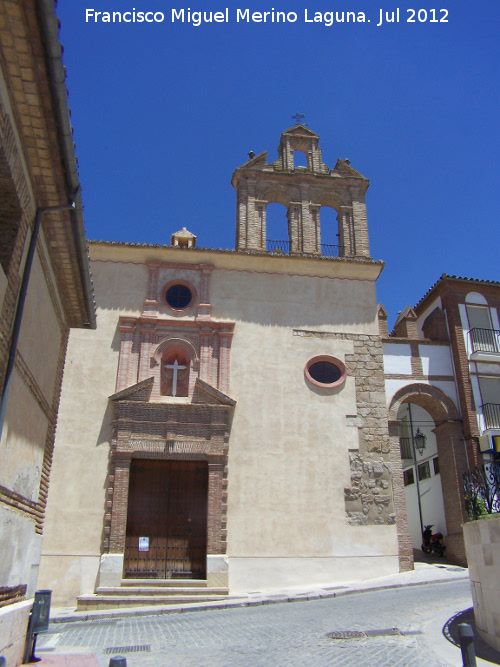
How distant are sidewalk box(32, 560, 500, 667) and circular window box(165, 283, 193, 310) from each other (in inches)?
302

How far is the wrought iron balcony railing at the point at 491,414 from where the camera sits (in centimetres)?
1683

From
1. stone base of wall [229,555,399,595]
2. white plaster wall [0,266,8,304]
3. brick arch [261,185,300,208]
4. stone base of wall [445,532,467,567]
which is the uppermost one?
brick arch [261,185,300,208]

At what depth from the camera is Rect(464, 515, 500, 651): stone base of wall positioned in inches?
259

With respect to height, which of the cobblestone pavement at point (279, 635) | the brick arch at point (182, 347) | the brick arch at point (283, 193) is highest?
the brick arch at point (283, 193)

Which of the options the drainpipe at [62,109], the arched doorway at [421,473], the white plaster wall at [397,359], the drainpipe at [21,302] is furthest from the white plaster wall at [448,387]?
the drainpipe at [21,302]

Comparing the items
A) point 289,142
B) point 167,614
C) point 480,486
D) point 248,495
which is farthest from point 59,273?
point 289,142

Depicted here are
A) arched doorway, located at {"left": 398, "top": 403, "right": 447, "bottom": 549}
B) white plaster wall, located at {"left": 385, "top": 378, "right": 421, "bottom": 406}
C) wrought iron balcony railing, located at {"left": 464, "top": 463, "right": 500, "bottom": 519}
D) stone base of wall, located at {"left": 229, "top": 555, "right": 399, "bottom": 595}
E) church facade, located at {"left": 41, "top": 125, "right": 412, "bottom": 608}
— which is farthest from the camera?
arched doorway, located at {"left": 398, "top": 403, "right": 447, "bottom": 549}

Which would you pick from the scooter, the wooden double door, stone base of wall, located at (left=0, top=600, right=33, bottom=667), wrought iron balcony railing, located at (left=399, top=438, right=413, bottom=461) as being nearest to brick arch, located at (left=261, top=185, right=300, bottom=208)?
the wooden double door

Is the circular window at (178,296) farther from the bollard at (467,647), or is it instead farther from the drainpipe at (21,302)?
the bollard at (467,647)

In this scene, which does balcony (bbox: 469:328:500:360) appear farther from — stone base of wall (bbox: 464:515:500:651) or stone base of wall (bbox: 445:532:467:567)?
stone base of wall (bbox: 464:515:500:651)

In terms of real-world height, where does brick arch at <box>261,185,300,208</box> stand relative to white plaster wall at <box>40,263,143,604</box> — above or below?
above

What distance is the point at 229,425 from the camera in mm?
14648

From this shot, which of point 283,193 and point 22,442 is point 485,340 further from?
point 22,442

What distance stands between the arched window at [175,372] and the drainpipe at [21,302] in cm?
891
